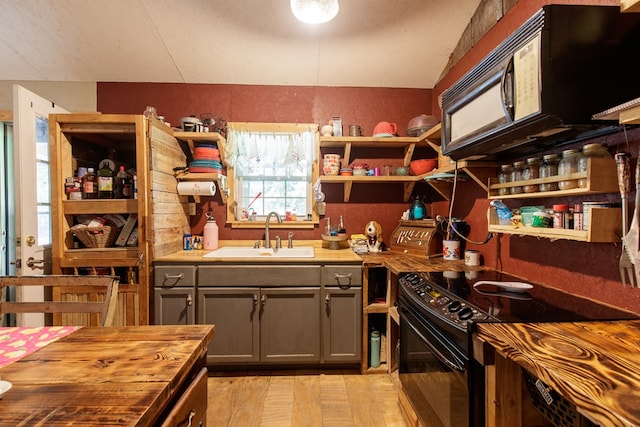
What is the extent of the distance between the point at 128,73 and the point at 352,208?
7.56 ft

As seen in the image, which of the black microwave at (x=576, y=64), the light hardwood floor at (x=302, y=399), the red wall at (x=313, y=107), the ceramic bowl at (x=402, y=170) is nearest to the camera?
the black microwave at (x=576, y=64)

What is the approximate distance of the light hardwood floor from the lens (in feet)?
5.66

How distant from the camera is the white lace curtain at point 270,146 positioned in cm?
264

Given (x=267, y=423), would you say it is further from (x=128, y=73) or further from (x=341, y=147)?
(x=128, y=73)

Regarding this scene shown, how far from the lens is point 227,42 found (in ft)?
7.42

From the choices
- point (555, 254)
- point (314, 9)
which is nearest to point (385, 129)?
point (314, 9)

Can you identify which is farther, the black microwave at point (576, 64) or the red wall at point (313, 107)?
the red wall at point (313, 107)

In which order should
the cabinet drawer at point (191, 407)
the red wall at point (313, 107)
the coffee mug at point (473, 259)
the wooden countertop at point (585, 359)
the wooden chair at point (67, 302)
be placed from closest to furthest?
the wooden countertop at point (585, 359), the cabinet drawer at point (191, 407), the wooden chair at point (67, 302), the coffee mug at point (473, 259), the red wall at point (313, 107)

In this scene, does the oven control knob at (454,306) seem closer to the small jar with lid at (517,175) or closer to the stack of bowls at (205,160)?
the small jar with lid at (517,175)

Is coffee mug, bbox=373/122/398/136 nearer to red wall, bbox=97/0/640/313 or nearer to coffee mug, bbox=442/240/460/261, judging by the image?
red wall, bbox=97/0/640/313

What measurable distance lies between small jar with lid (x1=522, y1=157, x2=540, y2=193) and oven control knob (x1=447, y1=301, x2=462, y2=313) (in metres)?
0.64

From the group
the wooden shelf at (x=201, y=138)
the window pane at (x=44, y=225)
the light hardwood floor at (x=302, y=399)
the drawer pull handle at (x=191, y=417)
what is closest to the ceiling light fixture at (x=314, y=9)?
the wooden shelf at (x=201, y=138)

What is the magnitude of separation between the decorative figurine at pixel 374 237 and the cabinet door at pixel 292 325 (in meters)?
0.65

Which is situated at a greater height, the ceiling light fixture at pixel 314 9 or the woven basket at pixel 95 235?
the ceiling light fixture at pixel 314 9
